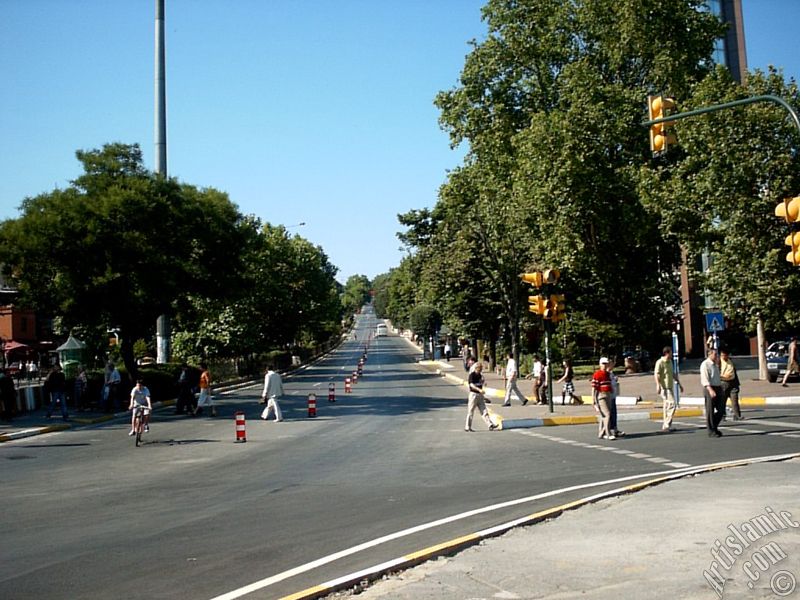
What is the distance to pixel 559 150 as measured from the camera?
37.3m

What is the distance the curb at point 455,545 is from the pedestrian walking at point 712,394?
4549 millimetres

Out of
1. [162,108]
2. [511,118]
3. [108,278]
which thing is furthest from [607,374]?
[162,108]

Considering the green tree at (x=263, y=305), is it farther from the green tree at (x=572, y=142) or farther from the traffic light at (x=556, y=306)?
the traffic light at (x=556, y=306)

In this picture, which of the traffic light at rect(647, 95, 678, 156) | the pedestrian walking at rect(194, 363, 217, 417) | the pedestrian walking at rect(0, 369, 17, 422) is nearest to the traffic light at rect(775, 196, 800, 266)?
the traffic light at rect(647, 95, 678, 156)

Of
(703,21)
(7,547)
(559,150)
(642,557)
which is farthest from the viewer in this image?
(703,21)

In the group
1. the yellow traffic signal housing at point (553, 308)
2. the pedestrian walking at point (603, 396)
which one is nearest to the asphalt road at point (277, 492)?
the pedestrian walking at point (603, 396)

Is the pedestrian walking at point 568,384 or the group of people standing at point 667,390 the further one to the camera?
the pedestrian walking at point 568,384

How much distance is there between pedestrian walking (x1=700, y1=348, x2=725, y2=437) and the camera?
54.8 ft

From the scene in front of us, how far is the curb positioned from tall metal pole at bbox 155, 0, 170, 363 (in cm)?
3361

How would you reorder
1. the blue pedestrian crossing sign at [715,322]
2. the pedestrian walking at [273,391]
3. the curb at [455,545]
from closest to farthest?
the curb at [455,545]
the pedestrian walking at [273,391]
the blue pedestrian crossing sign at [715,322]

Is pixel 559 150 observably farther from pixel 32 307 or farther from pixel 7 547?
pixel 7 547

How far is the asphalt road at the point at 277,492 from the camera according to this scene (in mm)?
7543

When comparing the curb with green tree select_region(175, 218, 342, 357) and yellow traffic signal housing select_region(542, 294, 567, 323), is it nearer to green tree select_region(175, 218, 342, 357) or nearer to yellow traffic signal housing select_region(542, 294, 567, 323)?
yellow traffic signal housing select_region(542, 294, 567, 323)

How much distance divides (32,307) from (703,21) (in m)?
33.3
